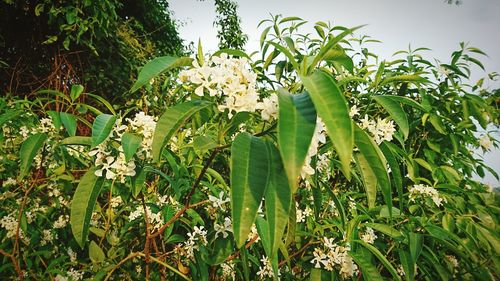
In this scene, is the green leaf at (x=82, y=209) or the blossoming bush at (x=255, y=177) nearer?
the blossoming bush at (x=255, y=177)

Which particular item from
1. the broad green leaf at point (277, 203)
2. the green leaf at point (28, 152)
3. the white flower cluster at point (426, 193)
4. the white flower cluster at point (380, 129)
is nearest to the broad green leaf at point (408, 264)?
the white flower cluster at point (426, 193)

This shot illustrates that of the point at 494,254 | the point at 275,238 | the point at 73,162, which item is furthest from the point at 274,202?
the point at 494,254

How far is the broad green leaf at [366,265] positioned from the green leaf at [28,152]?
1.24 meters

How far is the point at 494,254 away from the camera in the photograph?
1.62 m

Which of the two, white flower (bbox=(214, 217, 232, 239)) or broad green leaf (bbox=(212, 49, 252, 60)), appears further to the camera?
white flower (bbox=(214, 217, 232, 239))

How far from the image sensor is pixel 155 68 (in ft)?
2.34

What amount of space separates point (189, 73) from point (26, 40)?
3.34 m

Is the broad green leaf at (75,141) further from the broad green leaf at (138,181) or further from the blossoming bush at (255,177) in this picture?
the broad green leaf at (138,181)

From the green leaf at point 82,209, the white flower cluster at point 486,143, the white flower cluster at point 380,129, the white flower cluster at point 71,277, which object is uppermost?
the white flower cluster at point 486,143

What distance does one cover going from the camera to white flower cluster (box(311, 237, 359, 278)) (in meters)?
1.26

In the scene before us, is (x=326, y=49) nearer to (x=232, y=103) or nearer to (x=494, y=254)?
(x=232, y=103)

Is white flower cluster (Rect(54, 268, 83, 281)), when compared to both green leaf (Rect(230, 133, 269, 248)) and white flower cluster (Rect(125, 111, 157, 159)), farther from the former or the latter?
green leaf (Rect(230, 133, 269, 248))

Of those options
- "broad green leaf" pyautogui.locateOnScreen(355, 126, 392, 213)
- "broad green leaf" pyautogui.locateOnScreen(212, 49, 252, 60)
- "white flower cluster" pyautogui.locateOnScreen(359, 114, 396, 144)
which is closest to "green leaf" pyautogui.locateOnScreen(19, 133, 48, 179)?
"broad green leaf" pyautogui.locateOnScreen(212, 49, 252, 60)

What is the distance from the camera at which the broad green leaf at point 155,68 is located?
2.23 ft
